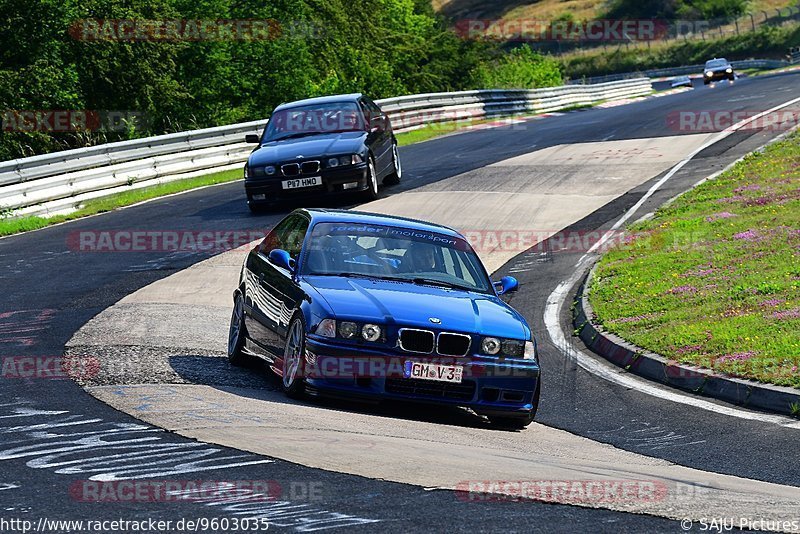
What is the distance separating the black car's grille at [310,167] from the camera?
66.4ft

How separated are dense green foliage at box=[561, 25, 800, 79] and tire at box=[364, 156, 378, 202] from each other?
78.6 m

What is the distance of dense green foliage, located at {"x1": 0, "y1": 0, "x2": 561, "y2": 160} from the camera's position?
3106 centimetres

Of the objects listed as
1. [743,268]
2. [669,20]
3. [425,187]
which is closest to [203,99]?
[425,187]

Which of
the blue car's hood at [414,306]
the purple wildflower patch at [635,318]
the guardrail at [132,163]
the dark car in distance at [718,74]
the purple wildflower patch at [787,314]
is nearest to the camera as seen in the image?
the blue car's hood at [414,306]

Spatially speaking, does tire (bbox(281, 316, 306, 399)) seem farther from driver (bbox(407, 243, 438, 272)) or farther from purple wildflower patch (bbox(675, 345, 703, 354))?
purple wildflower patch (bbox(675, 345, 703, 354))

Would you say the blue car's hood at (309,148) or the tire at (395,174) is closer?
the blue car's hood at (309,148)

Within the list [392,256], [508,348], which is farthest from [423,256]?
[508,348]

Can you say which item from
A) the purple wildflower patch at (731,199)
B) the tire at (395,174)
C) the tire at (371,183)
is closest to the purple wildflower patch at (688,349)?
the purple wildflower patch at (731,199)

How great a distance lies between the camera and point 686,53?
10531 cm

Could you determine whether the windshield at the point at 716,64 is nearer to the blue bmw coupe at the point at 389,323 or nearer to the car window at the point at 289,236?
the car window at the point at 289,236

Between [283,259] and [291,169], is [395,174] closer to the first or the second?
[291,169]

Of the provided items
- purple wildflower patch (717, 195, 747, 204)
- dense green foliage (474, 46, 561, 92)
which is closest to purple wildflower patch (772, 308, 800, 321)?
purple wildflower patch (717, 195, 747, 204)

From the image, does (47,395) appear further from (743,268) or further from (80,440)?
(743,268)

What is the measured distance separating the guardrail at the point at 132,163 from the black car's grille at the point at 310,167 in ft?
17.0
